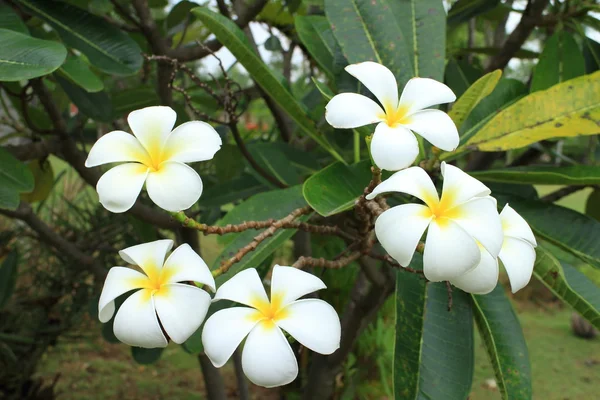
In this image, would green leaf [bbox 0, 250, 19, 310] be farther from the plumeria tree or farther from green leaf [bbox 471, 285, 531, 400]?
green leaf [bbox 471, 285, 531, 400]

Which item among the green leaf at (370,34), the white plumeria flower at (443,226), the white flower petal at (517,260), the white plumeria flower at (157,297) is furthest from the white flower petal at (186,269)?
the green leaf at (370,34)

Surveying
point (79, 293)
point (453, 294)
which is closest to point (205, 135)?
point (453, 294)

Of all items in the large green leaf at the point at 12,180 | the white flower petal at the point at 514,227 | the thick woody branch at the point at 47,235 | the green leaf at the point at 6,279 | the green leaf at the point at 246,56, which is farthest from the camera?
the green leaf at the point at 6,279

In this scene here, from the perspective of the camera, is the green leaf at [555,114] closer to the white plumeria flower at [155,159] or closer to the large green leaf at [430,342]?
the large green leaf at [430,342]

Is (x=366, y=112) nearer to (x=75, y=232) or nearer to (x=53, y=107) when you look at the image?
(x=53, y=107)

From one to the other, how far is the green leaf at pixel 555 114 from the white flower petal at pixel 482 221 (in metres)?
0.30

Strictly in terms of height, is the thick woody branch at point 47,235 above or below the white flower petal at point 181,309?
below

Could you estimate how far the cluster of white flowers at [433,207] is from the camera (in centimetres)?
36

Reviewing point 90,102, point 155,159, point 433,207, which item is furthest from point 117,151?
point 90,102

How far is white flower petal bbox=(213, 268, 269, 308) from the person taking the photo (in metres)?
0.39

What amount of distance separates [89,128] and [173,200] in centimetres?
124

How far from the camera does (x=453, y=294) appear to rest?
666mm

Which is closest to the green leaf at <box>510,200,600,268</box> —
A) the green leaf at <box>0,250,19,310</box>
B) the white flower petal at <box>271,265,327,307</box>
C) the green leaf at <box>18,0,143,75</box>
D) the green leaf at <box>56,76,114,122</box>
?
the white flower petal at <box>271,265,327,307</box>

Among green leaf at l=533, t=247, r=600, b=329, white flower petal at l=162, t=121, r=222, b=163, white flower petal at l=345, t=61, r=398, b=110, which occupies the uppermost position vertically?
white flower petal at l=345, t=61, r=398, b=110
